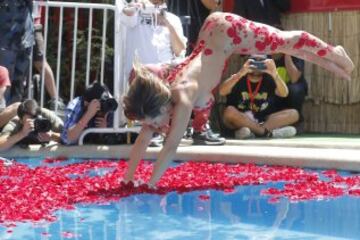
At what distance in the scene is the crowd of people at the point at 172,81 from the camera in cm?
428

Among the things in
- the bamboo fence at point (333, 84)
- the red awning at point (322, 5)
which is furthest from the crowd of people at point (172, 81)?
the bamboo fence at point (333, 84)

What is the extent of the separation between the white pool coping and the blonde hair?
150 cm

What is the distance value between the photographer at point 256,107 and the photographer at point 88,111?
1345 mm

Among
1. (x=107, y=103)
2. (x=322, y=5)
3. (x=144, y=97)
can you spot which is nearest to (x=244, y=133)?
(x=107, y=103)

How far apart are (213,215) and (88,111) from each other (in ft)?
7.71

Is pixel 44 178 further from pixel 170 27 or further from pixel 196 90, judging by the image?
pixel 170 27

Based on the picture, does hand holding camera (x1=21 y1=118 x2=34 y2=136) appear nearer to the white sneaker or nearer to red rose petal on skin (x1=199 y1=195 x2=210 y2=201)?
red rose petal on skin (x1=199 y1=195 x2=210 y2=201)

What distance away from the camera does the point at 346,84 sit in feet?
24.6

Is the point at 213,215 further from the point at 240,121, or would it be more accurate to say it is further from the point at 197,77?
the point at 240,121

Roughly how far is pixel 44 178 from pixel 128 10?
1.92 m

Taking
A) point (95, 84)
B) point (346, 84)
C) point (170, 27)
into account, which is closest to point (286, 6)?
point (346, 84)

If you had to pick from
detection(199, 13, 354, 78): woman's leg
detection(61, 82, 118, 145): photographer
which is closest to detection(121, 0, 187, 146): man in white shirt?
detection(61, 82, 118, 145): photographer

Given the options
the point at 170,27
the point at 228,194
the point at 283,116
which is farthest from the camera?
the point at 283,116

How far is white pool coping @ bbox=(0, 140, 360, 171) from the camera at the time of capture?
5.24 m
